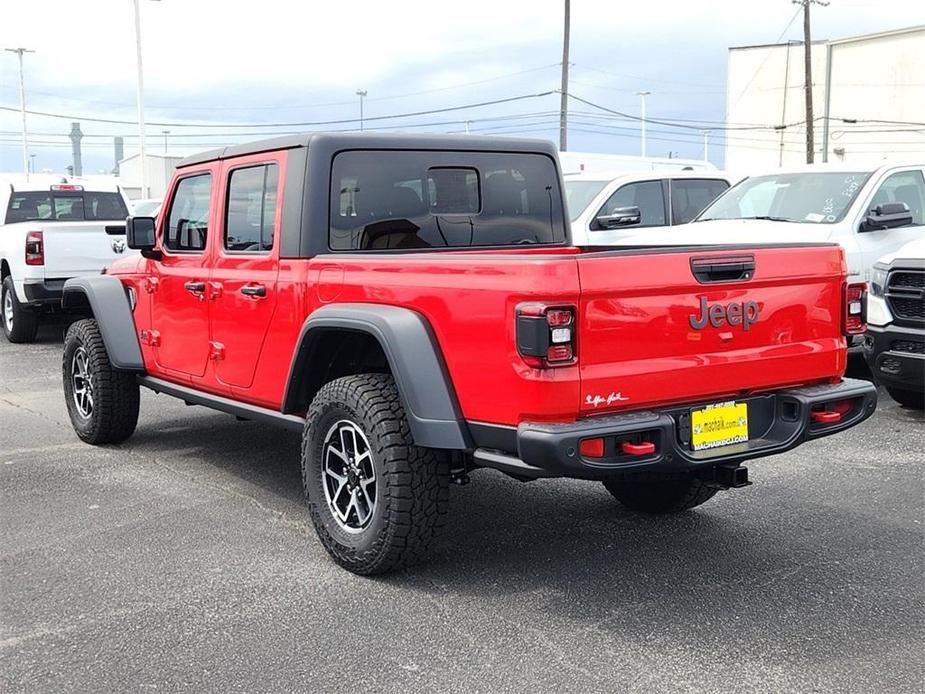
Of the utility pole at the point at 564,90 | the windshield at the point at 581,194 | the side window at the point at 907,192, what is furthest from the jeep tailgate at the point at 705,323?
the utility pole at the point at 564,90

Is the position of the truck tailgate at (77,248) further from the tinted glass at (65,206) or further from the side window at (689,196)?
the side window at (689,196)

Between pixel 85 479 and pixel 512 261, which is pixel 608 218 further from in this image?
pixel 512 261

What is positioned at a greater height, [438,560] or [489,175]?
[489,175]

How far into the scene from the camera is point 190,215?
5.89 metres

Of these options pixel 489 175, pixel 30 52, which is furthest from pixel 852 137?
pixel 489 175

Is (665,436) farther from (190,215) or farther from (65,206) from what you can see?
(65,206)

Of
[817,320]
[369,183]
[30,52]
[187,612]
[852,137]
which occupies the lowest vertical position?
[187,612]

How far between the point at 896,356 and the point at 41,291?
8738 mm

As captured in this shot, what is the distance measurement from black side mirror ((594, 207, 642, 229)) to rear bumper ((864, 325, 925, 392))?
3515 millimetres

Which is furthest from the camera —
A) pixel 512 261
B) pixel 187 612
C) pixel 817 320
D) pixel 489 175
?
pixel 489 175

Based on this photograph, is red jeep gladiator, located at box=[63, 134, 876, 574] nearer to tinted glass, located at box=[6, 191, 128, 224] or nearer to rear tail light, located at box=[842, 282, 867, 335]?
rear tail light, located at box=[842, 282, 867, 335]

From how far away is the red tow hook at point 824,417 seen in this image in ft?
14.0

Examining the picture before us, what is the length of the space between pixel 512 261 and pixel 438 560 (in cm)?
151

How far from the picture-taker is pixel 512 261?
3.69 meters
